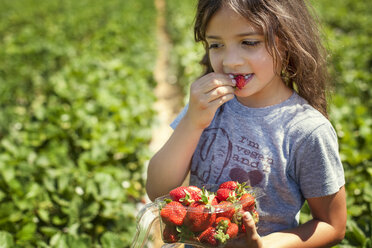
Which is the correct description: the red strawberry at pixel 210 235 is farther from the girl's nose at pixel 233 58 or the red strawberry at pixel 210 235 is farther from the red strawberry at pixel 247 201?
the girl's nose at pixel 233 58

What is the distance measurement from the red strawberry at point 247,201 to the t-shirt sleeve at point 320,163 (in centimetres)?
24

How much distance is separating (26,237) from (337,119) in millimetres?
2368

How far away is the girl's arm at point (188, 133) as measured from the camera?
135cm

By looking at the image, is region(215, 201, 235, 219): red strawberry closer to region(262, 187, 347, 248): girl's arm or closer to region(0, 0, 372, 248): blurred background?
region(262, 187, 347, 248): girl's arm

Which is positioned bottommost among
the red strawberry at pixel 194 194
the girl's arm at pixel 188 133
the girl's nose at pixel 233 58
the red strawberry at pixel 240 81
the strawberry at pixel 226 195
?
the strawberry at pixel 226 195

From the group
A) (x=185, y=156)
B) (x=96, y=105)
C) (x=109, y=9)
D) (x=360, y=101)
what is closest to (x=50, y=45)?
(x=96, y=105)

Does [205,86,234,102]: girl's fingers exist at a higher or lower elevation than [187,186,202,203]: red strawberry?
higher

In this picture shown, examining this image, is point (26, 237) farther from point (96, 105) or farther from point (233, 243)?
point (96, 105)

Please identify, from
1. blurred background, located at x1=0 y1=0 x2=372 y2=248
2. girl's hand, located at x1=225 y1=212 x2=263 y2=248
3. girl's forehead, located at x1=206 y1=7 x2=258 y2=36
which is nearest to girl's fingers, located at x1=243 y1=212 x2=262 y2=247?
girl's hand, located at x1=225 y1=212 x2=263 y2=248

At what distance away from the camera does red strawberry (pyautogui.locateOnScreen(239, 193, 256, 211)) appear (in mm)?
1201

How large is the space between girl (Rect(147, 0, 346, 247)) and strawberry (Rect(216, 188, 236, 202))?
0.15m

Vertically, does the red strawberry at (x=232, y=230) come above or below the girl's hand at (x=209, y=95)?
below

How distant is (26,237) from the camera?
80.1 inches

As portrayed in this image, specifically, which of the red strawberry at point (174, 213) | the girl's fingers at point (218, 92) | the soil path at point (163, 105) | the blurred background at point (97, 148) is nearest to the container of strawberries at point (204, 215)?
the red strawberry at point (174, 213)
